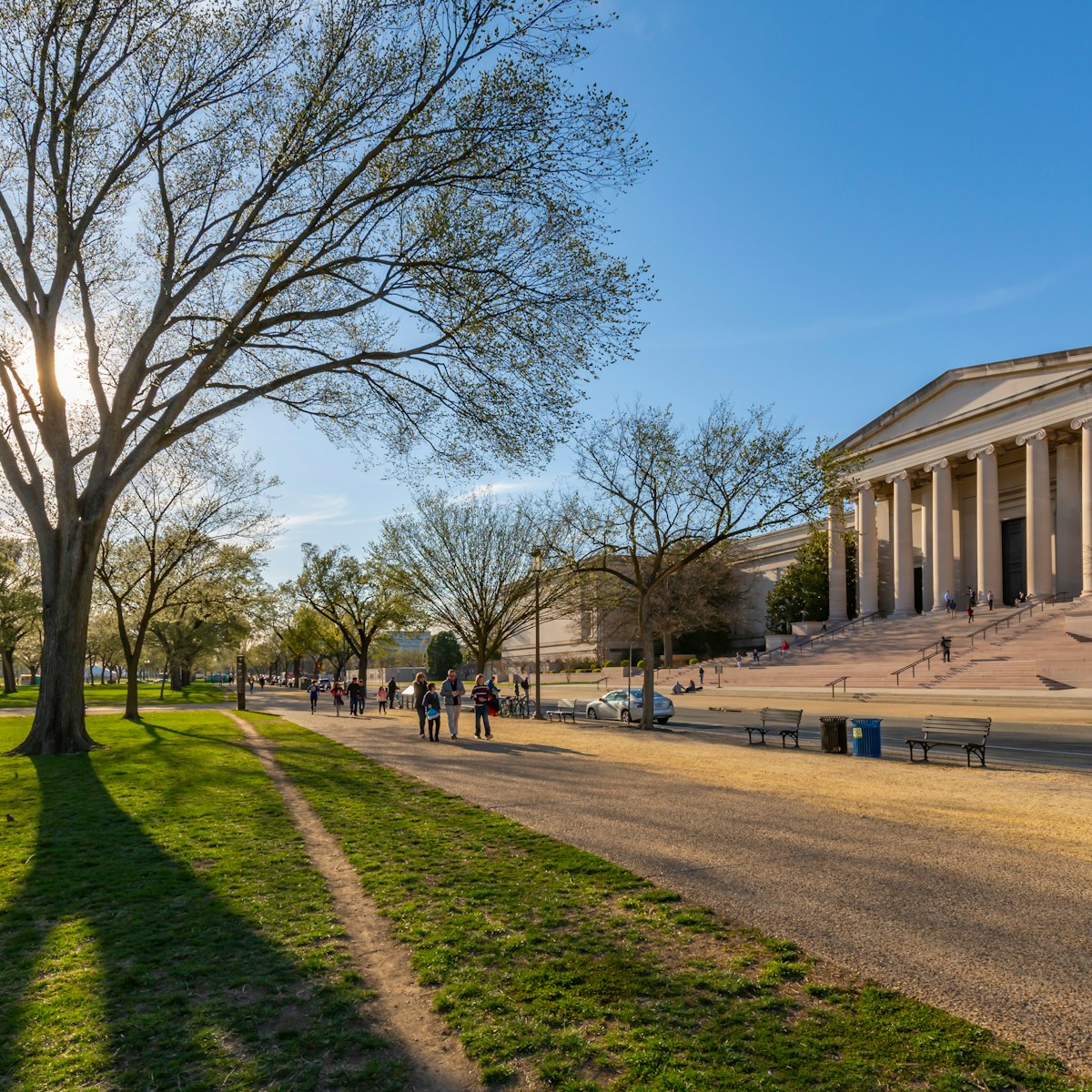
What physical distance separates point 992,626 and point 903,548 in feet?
48.0

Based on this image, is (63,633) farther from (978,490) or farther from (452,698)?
(978,490)

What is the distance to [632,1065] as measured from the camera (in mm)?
3926

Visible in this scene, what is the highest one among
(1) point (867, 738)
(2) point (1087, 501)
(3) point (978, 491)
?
(3) point (978, 491)

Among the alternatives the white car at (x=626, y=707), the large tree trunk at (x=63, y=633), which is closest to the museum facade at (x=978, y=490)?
the white car at (x=626, y=707)

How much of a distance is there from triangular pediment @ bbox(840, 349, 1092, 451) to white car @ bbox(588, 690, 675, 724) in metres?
22.5

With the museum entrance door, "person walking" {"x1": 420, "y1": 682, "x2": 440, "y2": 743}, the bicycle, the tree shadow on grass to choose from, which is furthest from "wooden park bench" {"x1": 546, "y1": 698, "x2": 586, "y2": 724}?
the museum entrance door

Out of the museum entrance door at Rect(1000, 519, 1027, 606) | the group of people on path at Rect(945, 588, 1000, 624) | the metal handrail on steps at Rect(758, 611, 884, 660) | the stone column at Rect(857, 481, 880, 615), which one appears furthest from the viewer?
the stone column at Rect(857, 481, 880, 615)

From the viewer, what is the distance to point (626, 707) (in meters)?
33.3

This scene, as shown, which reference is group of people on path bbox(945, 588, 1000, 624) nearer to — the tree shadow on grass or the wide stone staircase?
the wide stone staircase

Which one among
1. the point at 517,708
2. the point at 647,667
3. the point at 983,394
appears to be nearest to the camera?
the point at 647,667

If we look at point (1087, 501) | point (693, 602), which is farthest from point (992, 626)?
point (693, 602)

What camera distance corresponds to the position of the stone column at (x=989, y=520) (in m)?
55.4

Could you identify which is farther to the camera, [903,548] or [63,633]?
[903,548]

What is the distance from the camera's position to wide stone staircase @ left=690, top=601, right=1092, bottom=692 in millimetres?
37750
